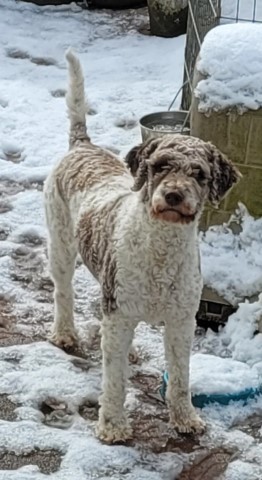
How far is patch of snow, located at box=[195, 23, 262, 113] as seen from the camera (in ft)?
14.5

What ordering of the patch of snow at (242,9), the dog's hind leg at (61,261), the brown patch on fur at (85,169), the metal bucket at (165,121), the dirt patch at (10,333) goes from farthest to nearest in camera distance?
the patch of snow at (242,9)
the metal bucket at (165,121)
the dirt patch at (10,333)
the dog's hind leg at (61,261)
the brown patch on fur at (85,169)

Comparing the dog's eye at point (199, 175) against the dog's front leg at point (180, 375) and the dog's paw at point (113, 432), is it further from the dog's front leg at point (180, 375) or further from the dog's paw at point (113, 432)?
the dog's paw at point (113, 432)

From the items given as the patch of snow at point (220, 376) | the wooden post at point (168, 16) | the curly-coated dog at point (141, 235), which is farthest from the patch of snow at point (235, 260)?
the wooden post at point (168, 16)

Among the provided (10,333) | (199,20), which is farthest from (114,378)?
(199,20)

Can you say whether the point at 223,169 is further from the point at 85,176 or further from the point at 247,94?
the point at 247,94

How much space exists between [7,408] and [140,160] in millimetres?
1265

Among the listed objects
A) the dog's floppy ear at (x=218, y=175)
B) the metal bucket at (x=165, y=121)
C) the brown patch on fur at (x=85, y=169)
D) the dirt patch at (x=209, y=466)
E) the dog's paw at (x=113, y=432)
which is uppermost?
the dog's floppy ear at (x=218, y=175)

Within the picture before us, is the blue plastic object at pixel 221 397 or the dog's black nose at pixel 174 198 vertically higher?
the dog's black nose at pixel 174 198

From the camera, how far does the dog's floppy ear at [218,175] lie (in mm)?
3424

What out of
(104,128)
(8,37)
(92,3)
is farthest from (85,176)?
(92,3)

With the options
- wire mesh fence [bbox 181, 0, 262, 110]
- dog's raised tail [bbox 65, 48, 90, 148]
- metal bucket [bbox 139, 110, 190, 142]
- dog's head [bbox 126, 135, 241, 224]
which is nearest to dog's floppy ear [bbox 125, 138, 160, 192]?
dog's head [bbox 126, 135, 241, 224]

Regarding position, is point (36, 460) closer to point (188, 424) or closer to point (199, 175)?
point (188, 424)

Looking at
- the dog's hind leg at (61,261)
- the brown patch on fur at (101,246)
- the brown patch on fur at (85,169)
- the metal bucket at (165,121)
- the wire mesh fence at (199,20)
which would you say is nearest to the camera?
the brown patch on fur at (101,246)

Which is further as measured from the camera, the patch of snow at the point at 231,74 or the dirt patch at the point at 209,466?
the patch of snow at the point at 231,74
